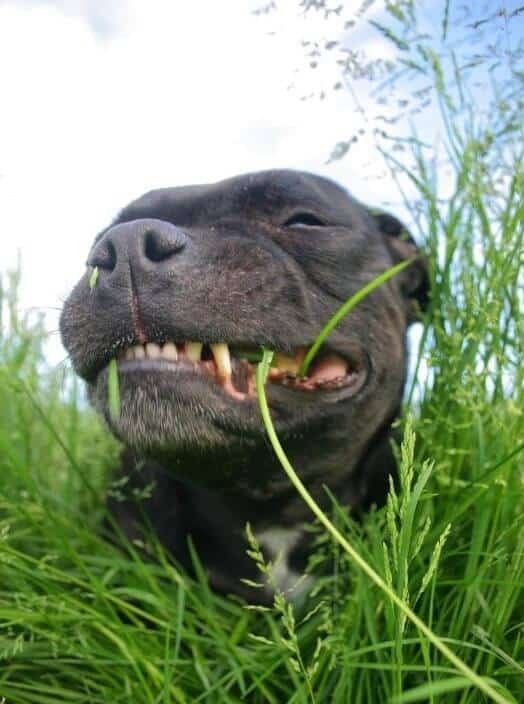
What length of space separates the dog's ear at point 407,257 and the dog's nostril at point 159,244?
3.81ft

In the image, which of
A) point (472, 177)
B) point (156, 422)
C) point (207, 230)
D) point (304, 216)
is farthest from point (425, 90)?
point (156, 422)

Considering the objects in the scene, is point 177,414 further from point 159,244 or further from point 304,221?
point 304,221

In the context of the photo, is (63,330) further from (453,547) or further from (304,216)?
(453,547)

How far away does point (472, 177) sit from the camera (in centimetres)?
240

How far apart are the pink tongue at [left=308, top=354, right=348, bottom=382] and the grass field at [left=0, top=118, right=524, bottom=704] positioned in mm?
230

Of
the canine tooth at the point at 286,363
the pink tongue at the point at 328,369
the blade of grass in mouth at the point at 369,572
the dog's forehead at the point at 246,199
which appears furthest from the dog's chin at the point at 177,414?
the dog's forehead at the point at 246,199

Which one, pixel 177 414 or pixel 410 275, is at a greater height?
pixel 410 275

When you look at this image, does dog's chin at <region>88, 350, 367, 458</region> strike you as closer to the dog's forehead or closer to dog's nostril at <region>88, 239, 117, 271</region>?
dog's nostril at <region>88, 239, 117, 271</region>

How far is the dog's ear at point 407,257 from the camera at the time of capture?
2924 millimetres

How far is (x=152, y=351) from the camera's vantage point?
A: 6.55ft

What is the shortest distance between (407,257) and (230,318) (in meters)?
1.21

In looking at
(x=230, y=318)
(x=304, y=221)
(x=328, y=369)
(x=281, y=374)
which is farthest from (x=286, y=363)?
(x=304, y=221)

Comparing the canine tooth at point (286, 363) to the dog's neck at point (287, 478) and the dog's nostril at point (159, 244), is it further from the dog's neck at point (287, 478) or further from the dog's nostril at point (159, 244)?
the dog's nostril at point (159, 244)

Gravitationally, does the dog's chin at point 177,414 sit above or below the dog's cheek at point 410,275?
below
